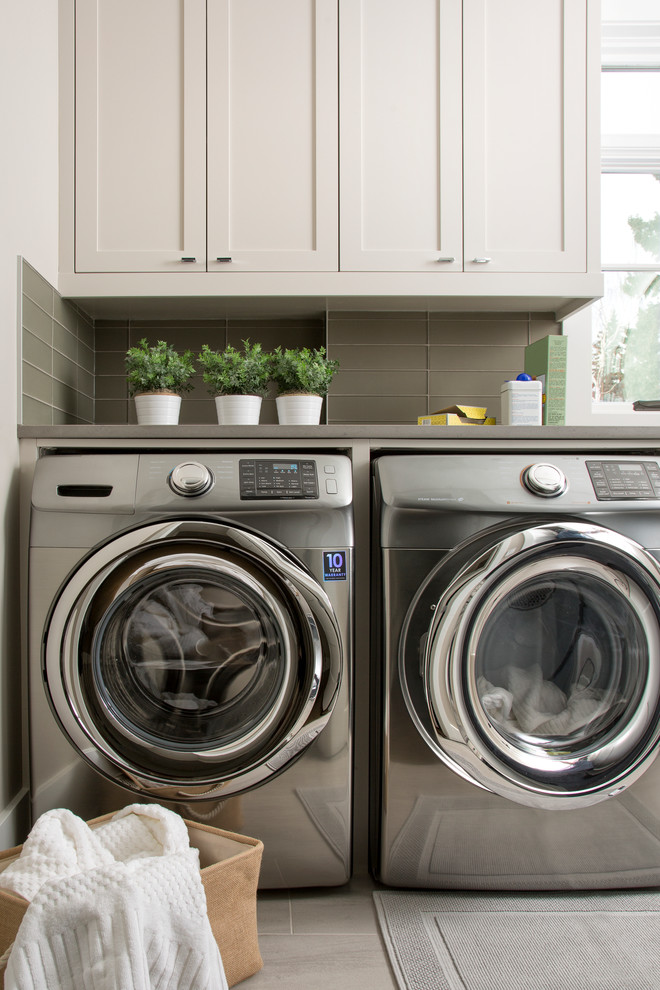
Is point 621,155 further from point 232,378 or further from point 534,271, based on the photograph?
point 232,378

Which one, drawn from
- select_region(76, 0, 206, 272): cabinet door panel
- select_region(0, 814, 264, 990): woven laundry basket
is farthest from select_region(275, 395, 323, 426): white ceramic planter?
select_region(0, 814, 264, 990): woven laundry basket

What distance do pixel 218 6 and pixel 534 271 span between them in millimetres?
1175

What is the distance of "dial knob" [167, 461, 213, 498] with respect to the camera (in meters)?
1.34

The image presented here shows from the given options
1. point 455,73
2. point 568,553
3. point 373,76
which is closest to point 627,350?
point 455,73

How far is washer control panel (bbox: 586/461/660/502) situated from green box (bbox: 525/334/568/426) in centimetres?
49

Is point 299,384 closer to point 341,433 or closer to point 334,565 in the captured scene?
point 341,433

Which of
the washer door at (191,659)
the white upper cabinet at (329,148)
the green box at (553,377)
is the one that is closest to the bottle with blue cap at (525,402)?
the green box at (553,377)

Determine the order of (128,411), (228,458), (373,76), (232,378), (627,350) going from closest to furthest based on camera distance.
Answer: (228,458) → (232,378) → (373,76) → (128,411) → (627,350)

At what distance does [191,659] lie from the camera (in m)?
1.33

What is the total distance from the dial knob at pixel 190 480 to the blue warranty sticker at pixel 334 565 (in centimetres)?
29

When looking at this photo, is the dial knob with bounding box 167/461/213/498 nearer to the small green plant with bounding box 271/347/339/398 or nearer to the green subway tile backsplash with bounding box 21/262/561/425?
the small green plant with bounding box 271/347/339/398

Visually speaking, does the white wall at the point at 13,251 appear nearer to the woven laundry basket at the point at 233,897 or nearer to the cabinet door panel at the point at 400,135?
the woven laundry basket at the point at 233,897

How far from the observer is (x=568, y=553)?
1.29m

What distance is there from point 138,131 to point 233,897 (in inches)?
75.5
